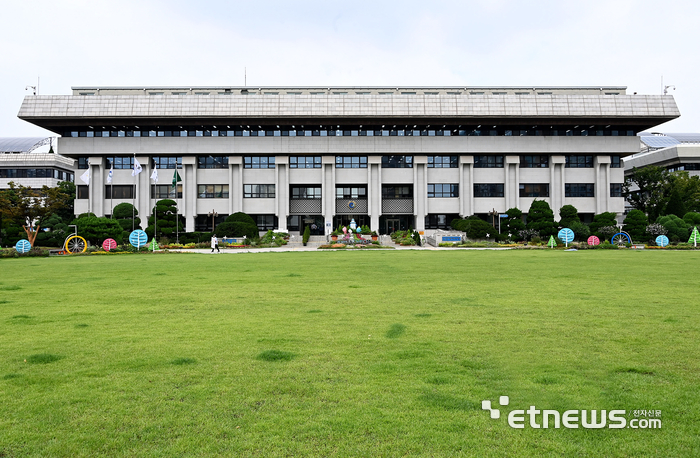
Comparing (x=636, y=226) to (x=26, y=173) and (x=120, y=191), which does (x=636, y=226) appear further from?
(x=26, y=173)

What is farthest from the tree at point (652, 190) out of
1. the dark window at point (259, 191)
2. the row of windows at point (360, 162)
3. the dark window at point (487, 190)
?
the dark window at point (259, 191)

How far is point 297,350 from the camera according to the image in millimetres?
6816

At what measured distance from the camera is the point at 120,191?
6694cm

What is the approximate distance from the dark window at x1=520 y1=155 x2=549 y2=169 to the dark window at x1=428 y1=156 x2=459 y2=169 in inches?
377

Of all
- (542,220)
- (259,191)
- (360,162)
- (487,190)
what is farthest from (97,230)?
(487,190)

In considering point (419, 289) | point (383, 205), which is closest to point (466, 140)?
point (383, 205)

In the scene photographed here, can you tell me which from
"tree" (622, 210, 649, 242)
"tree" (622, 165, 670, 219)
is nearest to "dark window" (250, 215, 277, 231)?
"tree" (622, 210, 649, 242)

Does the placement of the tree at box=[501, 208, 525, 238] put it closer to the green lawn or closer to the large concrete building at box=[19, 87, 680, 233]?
the large concrete building at box=[19, 87, 680, 233]

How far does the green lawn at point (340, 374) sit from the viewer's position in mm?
4055

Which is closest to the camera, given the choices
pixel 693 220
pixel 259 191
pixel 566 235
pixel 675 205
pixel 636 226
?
pixel 566 235

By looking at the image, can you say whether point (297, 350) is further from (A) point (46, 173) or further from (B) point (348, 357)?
(A) point (46, 173)

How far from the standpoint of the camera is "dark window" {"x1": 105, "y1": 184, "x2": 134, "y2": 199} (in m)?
66.8

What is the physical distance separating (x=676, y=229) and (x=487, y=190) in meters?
24.6

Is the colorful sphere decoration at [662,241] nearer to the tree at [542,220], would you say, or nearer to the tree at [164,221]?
the tree at [542,220]
